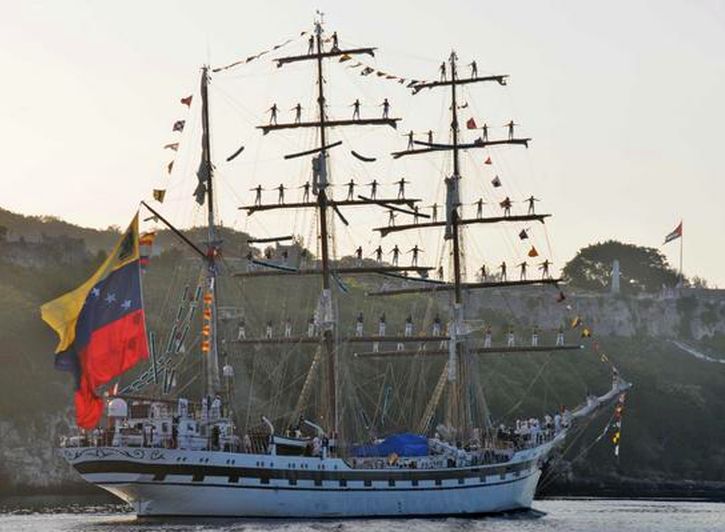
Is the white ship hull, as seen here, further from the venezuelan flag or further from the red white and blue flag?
the red white and blue flag

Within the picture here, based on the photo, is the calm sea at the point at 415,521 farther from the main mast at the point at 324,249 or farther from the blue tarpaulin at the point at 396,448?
the main mast at the point at 324,249

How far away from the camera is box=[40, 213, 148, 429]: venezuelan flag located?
93312 mm

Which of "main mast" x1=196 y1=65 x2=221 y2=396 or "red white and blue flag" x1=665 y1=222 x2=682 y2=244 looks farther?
"red white and blue flag" x1=665 y1=222 x2=682 y2=244

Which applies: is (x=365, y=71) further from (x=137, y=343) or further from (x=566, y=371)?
(x=566, y=371)

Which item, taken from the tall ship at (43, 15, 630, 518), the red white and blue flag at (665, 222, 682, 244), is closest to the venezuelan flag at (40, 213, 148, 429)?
the tall ship at (43, 15, 630, 518)

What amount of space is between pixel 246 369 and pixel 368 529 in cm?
5266

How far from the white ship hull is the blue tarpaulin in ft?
5.35

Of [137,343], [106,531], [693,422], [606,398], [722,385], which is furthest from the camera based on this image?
[722,385]

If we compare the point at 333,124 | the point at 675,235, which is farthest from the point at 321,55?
the point at 675,235

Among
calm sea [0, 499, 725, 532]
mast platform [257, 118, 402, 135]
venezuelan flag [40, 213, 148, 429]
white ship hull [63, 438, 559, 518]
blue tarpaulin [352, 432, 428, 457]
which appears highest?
mast platform [257, 118, 402, 135]

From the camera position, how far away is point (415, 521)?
100062mm

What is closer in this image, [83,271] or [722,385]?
[83,271]

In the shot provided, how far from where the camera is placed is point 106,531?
287ft

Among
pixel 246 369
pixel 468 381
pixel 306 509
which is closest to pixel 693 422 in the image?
pixel 246 369
